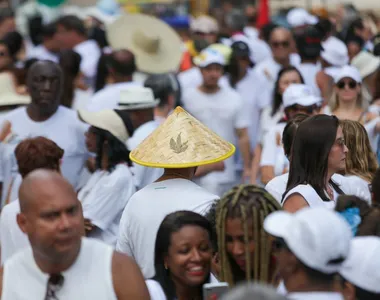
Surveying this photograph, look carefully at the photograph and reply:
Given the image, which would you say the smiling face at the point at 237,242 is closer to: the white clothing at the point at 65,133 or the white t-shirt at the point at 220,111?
the white clothing at the point at 65,133

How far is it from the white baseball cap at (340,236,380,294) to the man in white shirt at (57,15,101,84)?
30.8ft

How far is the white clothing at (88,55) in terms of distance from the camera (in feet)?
42.9

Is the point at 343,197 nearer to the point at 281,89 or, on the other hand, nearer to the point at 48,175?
the point at 48,175

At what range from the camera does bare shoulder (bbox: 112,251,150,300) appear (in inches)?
167

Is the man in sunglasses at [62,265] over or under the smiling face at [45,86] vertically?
over

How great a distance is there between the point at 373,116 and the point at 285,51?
367 cm

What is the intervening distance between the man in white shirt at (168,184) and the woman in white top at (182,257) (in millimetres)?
615

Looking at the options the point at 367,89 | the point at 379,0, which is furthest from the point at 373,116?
the point at 379,0

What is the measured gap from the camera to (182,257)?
4.71m

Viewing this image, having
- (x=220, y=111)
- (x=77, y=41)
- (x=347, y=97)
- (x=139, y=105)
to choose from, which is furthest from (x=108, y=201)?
(x=77, y=41)

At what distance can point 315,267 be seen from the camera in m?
3.72

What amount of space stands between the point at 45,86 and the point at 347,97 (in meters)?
2.62

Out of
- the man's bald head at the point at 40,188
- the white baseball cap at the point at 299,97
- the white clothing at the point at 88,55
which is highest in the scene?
the man's bald head at the point at 40,188

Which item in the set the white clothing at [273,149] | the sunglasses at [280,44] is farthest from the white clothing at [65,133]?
the sunglasses at [280,44]
